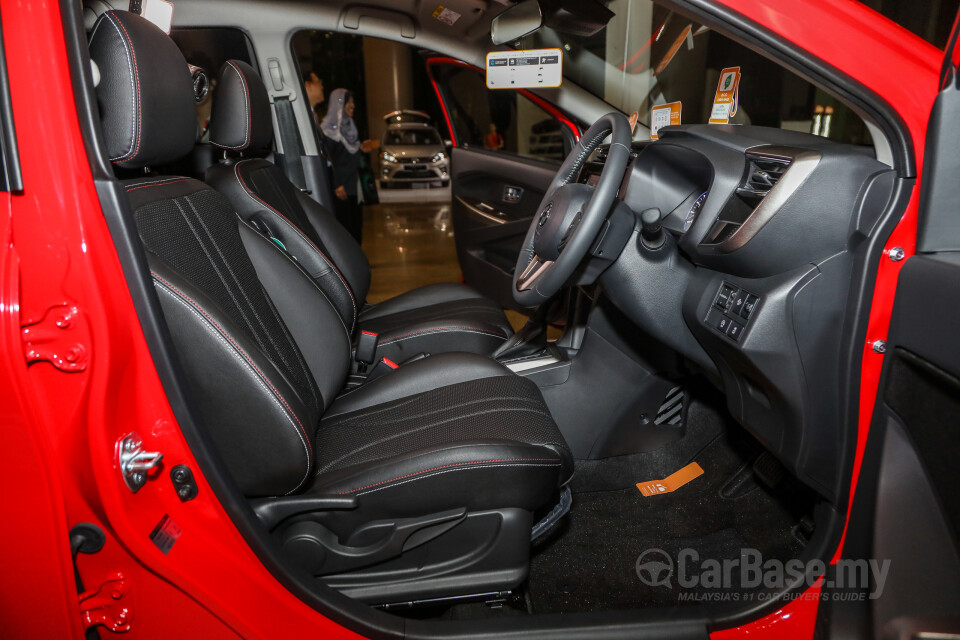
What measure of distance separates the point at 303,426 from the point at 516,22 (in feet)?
5.89

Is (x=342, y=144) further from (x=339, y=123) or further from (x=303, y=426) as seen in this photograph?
(x=303, y=426)

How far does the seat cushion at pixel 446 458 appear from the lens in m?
1.12

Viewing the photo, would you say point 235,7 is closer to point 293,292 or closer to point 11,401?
point 293,292

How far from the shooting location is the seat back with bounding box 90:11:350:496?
3.01ft

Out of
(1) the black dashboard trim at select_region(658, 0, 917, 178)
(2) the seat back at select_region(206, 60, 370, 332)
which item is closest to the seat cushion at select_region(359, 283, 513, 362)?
(2) the seat back at select_region(206, 60, 370, 332)

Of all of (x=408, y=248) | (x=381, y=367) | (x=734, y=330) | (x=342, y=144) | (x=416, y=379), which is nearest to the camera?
(x=734, y=330)

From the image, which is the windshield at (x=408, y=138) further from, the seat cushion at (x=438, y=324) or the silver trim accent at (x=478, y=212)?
the seat cushion at (x=438, y=324)

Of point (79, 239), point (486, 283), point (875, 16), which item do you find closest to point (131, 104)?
point (79, 239)

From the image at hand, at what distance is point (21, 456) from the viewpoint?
32.6 inches

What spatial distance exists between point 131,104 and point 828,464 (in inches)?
48.4

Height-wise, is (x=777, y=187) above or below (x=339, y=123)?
above

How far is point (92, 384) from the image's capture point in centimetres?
83

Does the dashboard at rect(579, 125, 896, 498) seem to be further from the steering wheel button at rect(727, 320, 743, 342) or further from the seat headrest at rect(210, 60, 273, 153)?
the seat headrest at rect(210, 60, 273, 153)

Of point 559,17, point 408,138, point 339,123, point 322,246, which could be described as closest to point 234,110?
point 322,246
